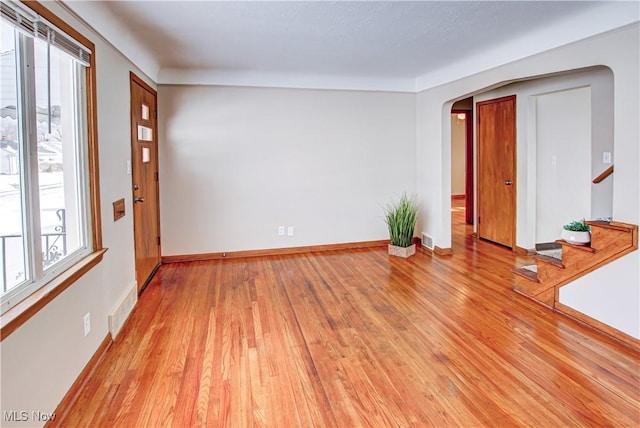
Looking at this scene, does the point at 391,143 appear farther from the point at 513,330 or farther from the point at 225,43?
the point at 513,330

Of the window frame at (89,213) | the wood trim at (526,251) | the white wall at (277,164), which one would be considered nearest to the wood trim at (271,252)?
the white wall at (277,164)

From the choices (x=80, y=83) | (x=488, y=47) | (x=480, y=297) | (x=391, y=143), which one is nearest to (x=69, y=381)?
(x=80, y=83)

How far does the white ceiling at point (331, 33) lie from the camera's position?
2.84 metres

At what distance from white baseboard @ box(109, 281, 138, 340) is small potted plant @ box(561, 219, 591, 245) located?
3506mm

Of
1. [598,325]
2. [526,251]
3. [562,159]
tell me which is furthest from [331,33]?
[526,251]

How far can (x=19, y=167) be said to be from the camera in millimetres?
1797

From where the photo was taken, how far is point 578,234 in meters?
3.18

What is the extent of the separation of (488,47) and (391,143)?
6.43ft

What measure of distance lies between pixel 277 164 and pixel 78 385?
3.53 m

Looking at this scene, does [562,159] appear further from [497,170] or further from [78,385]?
[78,385]

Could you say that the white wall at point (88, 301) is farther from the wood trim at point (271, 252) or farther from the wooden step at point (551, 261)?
the wooden step at point (551, 261)

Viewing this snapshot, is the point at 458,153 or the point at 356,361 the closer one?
the point at 356,361

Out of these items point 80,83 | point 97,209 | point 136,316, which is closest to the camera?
point 80,83

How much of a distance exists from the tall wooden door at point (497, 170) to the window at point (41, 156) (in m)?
4.82
